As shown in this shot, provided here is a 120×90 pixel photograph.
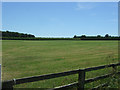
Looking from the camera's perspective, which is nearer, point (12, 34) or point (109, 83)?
point (109, 83)

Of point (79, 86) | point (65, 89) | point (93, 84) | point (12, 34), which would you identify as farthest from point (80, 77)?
point (12, 34)

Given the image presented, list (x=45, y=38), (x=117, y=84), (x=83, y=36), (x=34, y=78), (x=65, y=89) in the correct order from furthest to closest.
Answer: (x=83, y=36) → (x=45, y=38) → (x=117, y=84) → (x=65, y=89) → (x=34, y=78)

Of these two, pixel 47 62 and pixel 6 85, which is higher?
pixel 6 85

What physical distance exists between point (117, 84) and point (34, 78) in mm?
3026

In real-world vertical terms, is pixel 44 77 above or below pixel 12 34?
below

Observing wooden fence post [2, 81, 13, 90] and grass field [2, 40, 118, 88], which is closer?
wooden fence post [2, 81, 13, 90]

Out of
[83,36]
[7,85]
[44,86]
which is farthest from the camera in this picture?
[83,36]

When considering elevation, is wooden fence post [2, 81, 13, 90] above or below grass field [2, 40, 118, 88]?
above

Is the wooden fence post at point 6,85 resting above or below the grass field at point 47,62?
above

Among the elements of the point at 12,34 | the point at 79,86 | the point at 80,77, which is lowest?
the point at 79,86

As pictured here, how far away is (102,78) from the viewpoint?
4930mm

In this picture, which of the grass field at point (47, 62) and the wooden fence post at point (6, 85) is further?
the grass field at point (47, 62)

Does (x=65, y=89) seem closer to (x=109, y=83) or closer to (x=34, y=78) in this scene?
(x=34, y=78)

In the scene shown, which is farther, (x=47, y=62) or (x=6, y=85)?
(x=47, y=62)
